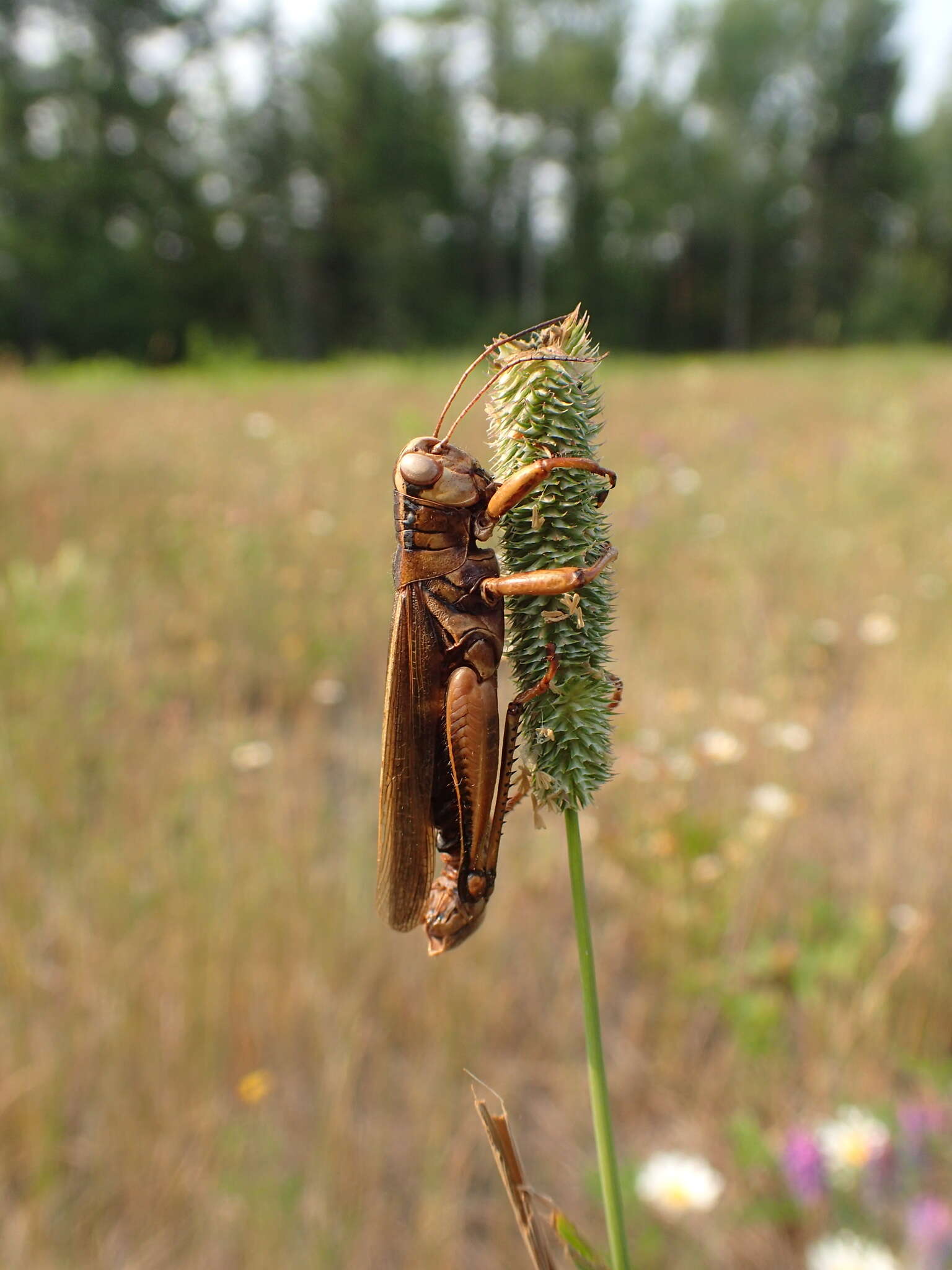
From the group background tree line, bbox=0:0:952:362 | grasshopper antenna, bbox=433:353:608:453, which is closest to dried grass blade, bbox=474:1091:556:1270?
grasshopper antenna, bbox=433:353:608:453

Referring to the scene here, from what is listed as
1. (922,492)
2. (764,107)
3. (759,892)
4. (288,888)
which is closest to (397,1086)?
(288,888)

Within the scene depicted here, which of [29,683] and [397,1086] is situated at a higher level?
[29,683]

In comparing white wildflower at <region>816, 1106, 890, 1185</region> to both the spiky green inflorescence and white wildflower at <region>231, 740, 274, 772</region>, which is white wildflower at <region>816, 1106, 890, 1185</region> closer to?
the spiky green inflorescence

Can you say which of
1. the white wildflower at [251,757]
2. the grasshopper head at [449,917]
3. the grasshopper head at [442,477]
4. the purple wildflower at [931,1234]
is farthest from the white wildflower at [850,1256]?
the white wildflower at [251,757]

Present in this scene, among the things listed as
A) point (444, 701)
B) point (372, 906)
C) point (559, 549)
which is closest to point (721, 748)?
point (372, 906)

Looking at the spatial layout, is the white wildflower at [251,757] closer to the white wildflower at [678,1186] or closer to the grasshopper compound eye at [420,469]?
the white wildflower at [678,1186]

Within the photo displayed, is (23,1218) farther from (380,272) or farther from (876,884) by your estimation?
Result: (380,272)
